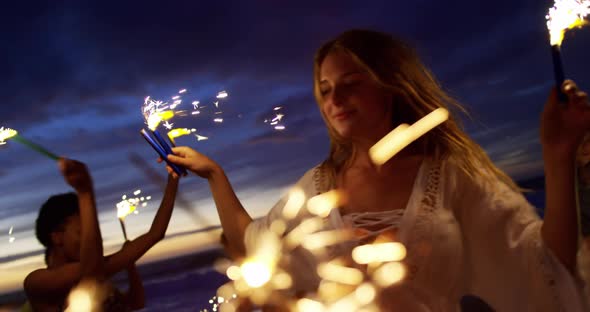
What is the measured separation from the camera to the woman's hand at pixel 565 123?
1.25 metres

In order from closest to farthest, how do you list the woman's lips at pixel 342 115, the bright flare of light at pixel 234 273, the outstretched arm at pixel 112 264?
1. the woman's lips at pixel 342 115
2. the outstretched arm at pixel 112 264
3. the bright flare of light at pixel 234 273

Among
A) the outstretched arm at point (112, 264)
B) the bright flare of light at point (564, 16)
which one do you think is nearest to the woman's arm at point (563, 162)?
the bright flare of light at point (564, 16)

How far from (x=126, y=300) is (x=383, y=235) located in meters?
1.37

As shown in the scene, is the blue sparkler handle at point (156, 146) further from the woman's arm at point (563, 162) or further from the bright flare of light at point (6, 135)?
the woman's arm at point (563, 162)

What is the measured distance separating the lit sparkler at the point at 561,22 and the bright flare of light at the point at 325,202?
763 millimetres

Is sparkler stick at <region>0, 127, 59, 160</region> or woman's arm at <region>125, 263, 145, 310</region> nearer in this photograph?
sparkler stick at <region>0, 127, 59, 160</region>

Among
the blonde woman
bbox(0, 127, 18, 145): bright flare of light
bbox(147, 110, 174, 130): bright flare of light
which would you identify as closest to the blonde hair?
the blonde woman

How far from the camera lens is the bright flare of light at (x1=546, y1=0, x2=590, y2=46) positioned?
1.21 meters

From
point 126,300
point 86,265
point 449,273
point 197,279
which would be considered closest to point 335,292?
point 449,273

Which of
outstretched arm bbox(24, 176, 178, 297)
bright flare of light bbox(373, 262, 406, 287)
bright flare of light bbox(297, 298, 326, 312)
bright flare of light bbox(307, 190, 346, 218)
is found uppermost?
bright flare of light bbox(307, 190, 346, 218)

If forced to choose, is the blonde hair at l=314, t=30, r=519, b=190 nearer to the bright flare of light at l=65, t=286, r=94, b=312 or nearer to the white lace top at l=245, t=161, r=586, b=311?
the white lace top at l=245, t=161, r=586, b=311

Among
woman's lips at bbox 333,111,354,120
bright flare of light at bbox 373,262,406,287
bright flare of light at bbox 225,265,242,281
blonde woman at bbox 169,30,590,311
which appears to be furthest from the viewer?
bright flare of light at bbox 225,265,242,281

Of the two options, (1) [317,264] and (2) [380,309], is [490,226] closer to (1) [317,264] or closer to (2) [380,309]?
(2) [380,309]

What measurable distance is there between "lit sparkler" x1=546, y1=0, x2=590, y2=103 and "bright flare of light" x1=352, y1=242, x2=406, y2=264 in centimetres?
62
